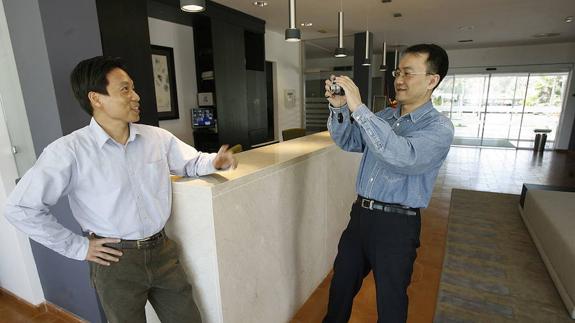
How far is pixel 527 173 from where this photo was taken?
6266 mm

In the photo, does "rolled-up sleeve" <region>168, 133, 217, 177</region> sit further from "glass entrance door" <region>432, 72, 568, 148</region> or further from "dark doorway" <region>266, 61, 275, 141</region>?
"glass entrance door" <region>432, 72, 568, 148</region>

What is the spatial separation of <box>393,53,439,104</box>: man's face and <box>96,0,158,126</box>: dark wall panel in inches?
90.2

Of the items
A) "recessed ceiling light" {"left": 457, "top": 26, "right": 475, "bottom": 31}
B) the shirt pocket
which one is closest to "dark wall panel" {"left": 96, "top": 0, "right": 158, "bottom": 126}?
the shirt pocket

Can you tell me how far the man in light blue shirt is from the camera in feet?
3.65

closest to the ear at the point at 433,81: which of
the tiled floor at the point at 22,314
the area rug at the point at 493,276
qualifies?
the area rug at the point at 493,276

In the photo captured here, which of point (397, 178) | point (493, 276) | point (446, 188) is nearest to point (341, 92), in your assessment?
point (397, 178)

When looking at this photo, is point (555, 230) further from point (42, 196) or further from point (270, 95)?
point (270, 95)

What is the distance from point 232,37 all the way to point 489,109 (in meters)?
8.48

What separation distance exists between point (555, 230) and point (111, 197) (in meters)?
3.30

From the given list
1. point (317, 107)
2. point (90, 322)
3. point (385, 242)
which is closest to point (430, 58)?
point (385, 242)

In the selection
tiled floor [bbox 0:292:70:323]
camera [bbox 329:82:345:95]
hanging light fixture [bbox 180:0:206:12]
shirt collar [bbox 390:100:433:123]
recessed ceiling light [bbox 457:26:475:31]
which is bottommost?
tiled floor [bbox 0:292:70:323]

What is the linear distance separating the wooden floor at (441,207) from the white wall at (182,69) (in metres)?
2.93

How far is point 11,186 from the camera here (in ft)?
6.79

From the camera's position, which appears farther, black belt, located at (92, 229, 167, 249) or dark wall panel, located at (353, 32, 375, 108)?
dark wall panel, located at (353, 32, 375, 108)
